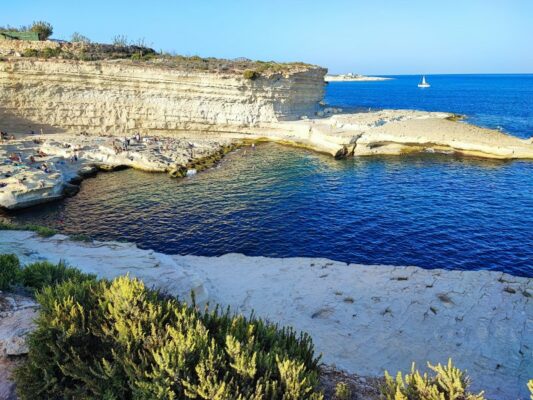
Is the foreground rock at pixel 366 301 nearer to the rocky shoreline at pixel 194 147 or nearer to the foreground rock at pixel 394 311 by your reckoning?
the foreground rock at pixel 394 311

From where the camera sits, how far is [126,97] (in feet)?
170

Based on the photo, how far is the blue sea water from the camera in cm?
2534

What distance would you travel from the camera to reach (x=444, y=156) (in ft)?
161

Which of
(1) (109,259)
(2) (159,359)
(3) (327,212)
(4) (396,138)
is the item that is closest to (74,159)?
(1) (109,259)

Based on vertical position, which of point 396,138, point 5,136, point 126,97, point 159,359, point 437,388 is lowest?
point 437,388

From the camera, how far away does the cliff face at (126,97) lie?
48656 mm

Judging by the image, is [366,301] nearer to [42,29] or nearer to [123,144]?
[123,144]

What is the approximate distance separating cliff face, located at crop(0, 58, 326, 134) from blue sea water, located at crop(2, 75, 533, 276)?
12.4 metres

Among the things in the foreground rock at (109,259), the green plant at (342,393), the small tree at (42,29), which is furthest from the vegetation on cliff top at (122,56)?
the green plant at (342,393)

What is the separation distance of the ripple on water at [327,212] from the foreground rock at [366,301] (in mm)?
3990

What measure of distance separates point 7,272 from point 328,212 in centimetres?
2345

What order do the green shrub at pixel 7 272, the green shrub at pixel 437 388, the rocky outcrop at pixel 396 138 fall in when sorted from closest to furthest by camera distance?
1. the green shrub at pixel 437 388
2. the green shrub at pixel 7 272
3. the rocky outcrop at pixel 396 138

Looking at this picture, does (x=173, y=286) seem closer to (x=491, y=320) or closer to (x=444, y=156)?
(x=491, y=320)

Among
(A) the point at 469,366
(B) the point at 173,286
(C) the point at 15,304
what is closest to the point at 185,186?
(B) the point at 173,286
